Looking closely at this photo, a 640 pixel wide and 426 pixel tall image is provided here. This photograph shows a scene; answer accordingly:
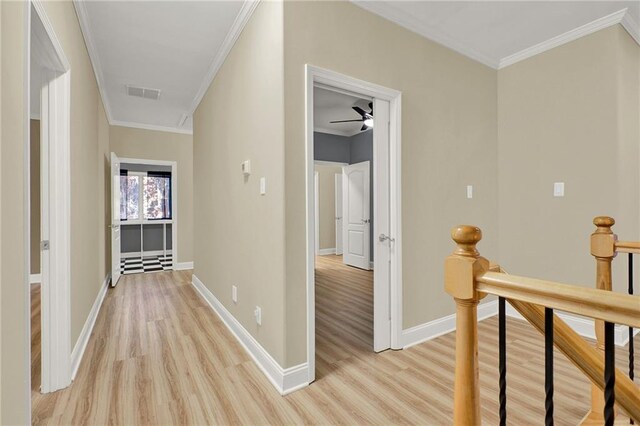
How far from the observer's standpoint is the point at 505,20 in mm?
2668

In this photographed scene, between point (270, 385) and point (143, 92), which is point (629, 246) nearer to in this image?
point (270, 385)

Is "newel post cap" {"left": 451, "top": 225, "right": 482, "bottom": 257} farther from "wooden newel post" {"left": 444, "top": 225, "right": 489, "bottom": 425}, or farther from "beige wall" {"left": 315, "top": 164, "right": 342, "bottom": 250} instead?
"beige wall" {"left": 315, "top": 164, "right": 342, "bottom": 250}

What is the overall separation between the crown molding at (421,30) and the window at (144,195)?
668 cm

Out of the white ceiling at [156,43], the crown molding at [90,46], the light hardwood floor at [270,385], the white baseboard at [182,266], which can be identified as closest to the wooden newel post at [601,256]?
the light hardwood floor at [270,385]

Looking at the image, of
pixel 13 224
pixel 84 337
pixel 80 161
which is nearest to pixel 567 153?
pixel 13 224

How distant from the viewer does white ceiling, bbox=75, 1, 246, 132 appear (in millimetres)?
2486

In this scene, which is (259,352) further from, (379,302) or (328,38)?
(328,38)

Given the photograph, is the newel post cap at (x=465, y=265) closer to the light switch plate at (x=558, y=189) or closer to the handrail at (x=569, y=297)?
the handrail at (x=569, y=297)

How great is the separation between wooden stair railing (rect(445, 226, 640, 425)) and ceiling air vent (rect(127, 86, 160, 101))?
4.41 m

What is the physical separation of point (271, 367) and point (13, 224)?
1578mm

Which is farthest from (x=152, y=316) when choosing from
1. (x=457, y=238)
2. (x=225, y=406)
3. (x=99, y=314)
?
(x=457, y=238)

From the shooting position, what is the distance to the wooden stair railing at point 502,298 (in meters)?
0.74

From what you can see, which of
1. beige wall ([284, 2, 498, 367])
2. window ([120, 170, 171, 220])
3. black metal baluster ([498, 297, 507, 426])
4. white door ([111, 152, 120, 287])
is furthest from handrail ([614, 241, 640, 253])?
window ([120, 170, 171, 220])

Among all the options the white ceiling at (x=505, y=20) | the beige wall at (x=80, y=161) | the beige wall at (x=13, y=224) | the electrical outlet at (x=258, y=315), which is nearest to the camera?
the beige wall at (x=13, y=224)
